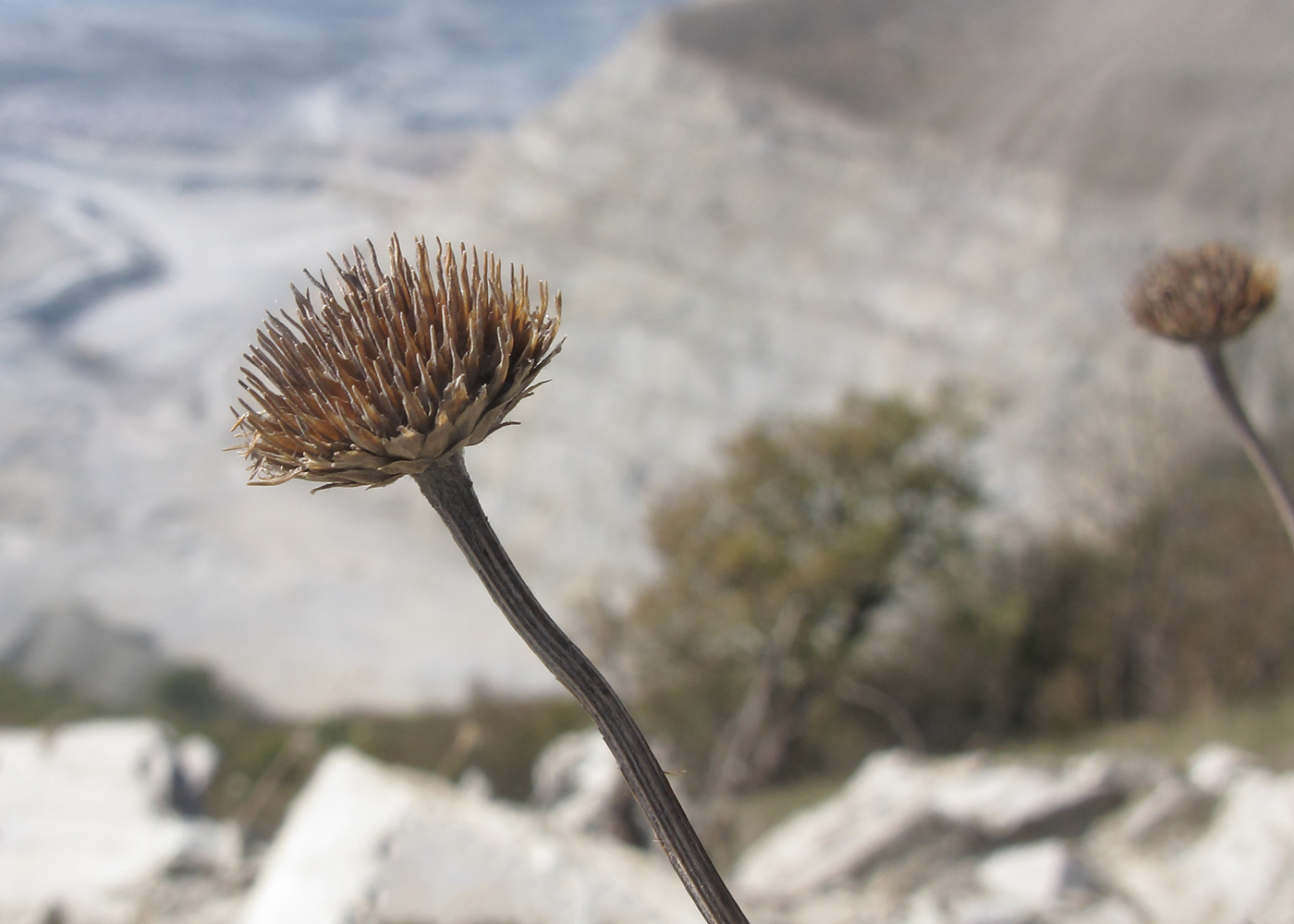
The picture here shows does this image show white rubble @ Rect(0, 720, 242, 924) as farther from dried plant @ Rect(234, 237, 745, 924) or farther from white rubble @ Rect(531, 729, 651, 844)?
dried plant @ Rect(234, 237, 745, 924)

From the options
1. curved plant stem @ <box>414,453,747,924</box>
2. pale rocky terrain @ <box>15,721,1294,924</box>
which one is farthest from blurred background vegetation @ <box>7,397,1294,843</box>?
curved plant stem @ <box>414,453,747,924</box>

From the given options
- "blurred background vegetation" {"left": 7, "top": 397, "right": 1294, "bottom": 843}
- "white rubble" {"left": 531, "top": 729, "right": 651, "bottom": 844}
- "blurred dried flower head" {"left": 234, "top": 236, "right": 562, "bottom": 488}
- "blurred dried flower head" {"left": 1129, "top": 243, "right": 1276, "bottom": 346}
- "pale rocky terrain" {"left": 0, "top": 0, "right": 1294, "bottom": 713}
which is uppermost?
"pale rocky terrain" {"left": 0, "top": 0, "right": 1294, "bottom": 713}

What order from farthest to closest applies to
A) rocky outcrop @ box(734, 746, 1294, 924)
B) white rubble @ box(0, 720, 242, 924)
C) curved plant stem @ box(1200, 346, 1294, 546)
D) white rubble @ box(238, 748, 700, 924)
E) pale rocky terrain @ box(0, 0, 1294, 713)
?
1. pale rocky terrain @ box(0, 0, 1294, 713)
2. white rubble @ box(0, 720, 242, 924)
3. rocky outcrop @ box(734, 746, 1294, 924)
4. white rubble @ box(238, 748, 700, 924)
5. curved plant stem @ box(1200, 346, 1294, 546)

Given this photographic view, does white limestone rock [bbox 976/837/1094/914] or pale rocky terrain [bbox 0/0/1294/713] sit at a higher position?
pale rocky terrain [bbox 0/0/1294/713]

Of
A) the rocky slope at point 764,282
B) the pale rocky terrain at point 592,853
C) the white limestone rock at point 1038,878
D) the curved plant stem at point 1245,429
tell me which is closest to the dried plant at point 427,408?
the curved plant stem at point 1245,429

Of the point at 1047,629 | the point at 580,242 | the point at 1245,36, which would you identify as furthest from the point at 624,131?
the point at 1047,629

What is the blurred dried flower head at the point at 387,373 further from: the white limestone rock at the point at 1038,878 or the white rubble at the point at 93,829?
the white rubble at the point at 93,829

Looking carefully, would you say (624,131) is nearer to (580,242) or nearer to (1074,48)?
(580,242)

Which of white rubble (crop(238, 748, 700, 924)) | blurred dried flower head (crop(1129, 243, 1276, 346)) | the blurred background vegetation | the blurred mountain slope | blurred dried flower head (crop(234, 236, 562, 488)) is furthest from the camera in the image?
the blurred mountain slope
